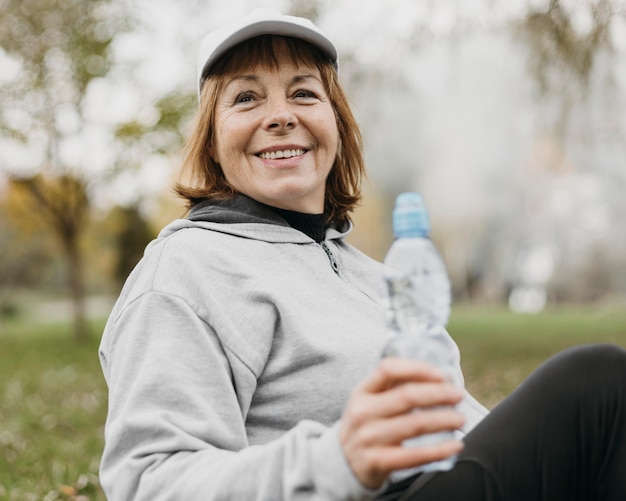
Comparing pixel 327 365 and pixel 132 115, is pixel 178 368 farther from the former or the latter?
pixel 132 115

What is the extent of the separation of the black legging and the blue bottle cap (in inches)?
15.9

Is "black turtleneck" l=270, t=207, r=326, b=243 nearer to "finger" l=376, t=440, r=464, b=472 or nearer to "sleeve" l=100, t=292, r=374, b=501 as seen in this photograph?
"sleeve" l=100, t=292, r=374, b=501

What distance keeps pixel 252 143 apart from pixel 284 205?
19cm

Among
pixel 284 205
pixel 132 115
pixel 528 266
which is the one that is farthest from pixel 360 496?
pixel 528 266

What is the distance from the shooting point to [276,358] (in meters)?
1.78

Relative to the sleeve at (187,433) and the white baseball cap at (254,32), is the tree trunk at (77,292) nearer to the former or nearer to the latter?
the white baseball cap at (254,32)

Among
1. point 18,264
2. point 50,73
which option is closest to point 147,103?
point 50,73

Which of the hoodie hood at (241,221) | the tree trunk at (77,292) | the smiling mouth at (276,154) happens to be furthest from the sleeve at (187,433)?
the tree trunk at (77,292)

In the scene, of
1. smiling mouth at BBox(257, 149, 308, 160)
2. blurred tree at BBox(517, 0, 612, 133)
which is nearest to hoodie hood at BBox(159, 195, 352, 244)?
smiling mouth at BBox(257, 149, 308, 160)

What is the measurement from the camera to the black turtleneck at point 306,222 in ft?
7.43

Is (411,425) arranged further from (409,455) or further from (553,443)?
(553,443)

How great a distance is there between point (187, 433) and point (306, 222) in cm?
89

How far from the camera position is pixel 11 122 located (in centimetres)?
1497

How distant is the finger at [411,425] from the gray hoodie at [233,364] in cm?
9
